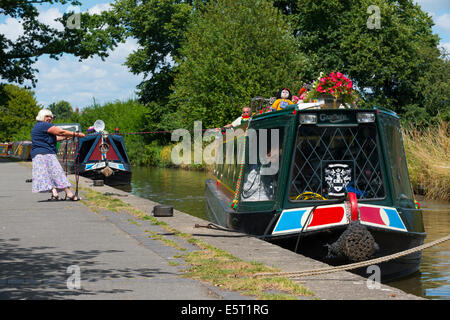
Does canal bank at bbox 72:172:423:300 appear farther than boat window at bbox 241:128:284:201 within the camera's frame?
No

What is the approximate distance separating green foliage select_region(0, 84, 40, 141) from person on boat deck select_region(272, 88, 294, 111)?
60.3m

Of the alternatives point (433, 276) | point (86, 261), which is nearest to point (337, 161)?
point (433, 276)

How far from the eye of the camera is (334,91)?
1007 centimetres

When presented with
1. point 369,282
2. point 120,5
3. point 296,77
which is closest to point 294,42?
point 296,77

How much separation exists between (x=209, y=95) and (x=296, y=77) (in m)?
5.60

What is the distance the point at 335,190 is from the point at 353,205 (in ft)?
2.38

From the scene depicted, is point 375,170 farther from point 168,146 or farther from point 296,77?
point 168,146

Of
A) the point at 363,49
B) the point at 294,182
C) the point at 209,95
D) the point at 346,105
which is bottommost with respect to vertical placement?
the point at 294,182

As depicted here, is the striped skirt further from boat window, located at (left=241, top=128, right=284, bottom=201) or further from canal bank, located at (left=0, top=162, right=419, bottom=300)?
boat window, located at (left=241, top=128, right=284, bottom=201)

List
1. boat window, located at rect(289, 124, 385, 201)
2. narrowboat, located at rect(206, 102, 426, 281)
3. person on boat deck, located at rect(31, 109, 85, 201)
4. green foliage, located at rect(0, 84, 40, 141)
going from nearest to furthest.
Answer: narrowboat, located at rect(206, 102, 426, 281) < boat window, located at rect(289, 124, 385, 201) < person on boat deck, located at rect(31, 109, 85, 201) < green foliage, located at rect(0, 84, 40, 141)

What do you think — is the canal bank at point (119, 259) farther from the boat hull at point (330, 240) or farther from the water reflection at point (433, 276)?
the water reflection at point (433, 276)

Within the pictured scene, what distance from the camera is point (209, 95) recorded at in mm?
38031

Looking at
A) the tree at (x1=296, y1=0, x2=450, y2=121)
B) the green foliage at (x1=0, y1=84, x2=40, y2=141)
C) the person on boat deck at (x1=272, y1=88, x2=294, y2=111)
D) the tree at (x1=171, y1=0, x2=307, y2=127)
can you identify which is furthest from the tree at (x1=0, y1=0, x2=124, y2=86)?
the person on boat deck at (x1=272, y1=88, x2=294, y2=111)

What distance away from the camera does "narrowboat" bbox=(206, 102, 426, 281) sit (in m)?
8.99
